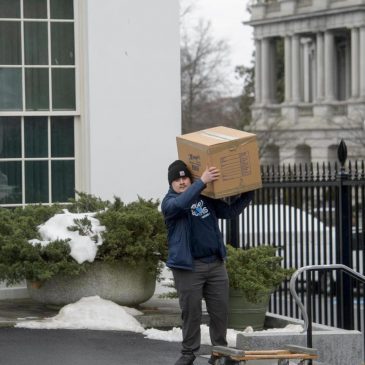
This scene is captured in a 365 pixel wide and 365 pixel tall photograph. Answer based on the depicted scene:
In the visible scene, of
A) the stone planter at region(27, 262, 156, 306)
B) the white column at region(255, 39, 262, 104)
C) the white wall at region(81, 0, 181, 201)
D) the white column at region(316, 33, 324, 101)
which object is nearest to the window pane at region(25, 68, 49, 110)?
the white wall at region(81, 0, 181, 201)

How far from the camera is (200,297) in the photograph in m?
11.5

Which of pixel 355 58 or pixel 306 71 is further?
pixel 306 71

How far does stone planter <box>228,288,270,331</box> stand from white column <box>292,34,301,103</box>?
274ft

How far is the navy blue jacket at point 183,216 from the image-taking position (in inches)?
440

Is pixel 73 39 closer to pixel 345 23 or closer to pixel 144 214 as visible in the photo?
pixel 144 214

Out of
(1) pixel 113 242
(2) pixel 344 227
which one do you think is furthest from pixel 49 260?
(2) pixel 344 227

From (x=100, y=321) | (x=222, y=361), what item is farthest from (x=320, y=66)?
(x=222, y=361)

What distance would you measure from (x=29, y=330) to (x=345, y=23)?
82.3m

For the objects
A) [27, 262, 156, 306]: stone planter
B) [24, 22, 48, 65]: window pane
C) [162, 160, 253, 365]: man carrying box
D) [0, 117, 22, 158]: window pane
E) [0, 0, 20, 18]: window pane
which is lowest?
[27, 262, 156, 306]: stone planter

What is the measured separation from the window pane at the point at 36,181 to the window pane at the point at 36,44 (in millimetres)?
1195

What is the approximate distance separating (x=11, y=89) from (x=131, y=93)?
4.61 ft

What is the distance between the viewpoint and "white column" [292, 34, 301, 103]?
97812mm

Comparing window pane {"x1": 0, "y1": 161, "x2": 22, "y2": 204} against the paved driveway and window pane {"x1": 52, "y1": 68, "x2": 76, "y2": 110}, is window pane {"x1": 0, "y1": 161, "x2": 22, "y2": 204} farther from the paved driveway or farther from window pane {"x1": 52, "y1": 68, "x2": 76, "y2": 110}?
the paved driveway

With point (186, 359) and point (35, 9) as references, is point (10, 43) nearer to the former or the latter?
point (35, 9)
